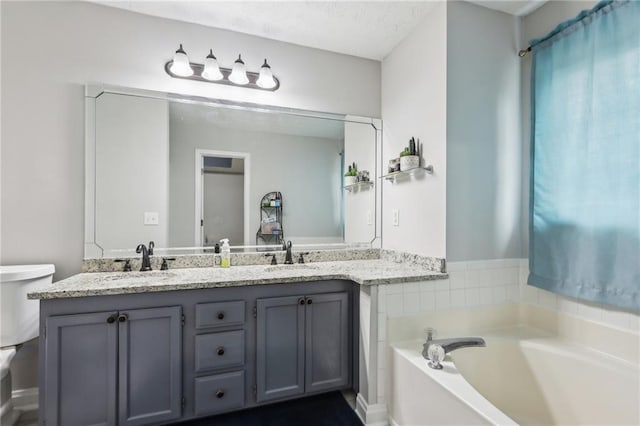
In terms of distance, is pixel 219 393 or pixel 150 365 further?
pixel 219 393

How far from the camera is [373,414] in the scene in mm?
1707

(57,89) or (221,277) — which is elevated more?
(57,89)

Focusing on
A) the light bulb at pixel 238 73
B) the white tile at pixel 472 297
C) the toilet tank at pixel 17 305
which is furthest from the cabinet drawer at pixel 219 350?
the light bulb at pixel 238 73

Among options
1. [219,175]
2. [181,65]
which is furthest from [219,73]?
[219,175]

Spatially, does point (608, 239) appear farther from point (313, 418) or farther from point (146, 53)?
point (146, 53)

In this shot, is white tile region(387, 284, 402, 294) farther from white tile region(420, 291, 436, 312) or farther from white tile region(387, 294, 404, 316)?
white tile region(420, 291, 436, 312)

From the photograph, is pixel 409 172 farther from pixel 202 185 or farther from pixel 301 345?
pixel 202 185

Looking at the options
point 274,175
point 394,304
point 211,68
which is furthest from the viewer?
point 274,175

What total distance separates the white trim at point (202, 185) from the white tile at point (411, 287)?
1158mm

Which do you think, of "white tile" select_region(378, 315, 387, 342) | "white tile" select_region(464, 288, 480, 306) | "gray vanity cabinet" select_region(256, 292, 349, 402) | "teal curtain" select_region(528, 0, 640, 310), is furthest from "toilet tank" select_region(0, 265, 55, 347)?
"teal curtain" select_region(528, 0, 640, 310)

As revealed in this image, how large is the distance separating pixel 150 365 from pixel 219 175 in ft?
4.08

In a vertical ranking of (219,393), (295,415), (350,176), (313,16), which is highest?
(313,16)

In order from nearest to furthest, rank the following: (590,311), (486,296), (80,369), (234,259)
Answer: (80,369) → (590,311) → (486,296) → (234,259)

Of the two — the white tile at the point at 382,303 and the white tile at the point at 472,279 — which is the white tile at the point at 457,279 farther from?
the white tile at the point at 382,303
